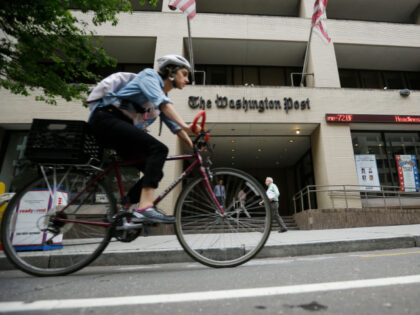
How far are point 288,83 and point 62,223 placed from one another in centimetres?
1394

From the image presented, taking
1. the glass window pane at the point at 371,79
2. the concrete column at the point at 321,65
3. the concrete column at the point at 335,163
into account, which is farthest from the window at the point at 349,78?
the concrete column at the point at 335,163

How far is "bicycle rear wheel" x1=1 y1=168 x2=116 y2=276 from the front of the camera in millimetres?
2029

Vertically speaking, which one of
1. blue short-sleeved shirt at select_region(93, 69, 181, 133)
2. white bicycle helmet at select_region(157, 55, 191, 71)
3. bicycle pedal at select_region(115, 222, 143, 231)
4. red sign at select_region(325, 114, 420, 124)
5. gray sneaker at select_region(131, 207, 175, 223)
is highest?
red sign at select_region(325, 114, 420, 124)

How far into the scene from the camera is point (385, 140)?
1202cm

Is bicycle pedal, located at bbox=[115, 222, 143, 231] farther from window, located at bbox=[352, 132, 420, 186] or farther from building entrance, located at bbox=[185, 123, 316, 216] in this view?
window, located at bbox=[352, 132, 420, 186]

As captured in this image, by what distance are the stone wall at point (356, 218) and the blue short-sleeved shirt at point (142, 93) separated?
8881 mm

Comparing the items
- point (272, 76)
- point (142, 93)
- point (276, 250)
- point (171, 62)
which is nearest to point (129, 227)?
point (142, 93)

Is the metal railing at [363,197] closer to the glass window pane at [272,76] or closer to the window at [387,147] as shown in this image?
the window at [387,147]

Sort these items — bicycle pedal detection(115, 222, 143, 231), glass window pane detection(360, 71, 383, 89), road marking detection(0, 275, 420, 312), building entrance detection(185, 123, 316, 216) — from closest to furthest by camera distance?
road marking detection(0, 275, 420, 312) → bicycle pedal detection(115, 222, 143, 231) → building entrance detection(185, 123, 316, 216) → glass window pane detection(360, 71, 383, 89)

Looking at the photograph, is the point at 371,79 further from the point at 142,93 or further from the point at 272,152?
the point at 142,93

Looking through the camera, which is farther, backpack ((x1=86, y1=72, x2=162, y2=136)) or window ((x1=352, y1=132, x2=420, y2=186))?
window ((x1=352, y1=132, x2=420, y2=186))

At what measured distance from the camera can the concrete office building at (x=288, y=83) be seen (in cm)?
1068

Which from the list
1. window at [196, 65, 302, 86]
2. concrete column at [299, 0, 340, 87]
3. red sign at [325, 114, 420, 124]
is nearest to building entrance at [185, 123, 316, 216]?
red sign at [325, 114, 420, 124]

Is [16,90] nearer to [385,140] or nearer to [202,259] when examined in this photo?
[202,259]
